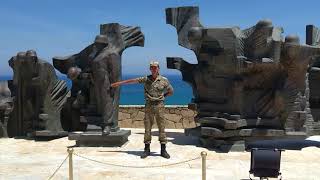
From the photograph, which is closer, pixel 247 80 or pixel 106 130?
pixel 247 80

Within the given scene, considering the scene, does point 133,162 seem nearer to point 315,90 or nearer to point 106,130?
point 106,130

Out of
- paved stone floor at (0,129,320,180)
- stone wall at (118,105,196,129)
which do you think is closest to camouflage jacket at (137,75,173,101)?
paved stone floor at (0,129,320,180)

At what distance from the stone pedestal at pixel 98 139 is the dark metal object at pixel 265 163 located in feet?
13.8

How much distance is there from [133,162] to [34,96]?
14.2ft

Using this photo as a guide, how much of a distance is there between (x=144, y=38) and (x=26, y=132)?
13.2 feet

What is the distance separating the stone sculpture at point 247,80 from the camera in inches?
400

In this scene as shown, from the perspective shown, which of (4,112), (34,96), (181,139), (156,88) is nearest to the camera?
(156,88)

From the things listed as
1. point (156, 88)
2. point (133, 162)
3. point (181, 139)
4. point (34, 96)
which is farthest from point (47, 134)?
point (156, 88)

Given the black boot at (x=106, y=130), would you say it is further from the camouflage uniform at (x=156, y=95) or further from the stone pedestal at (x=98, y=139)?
the camouflage uniform at (x=156, y=95)

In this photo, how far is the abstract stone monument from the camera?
35.3ft

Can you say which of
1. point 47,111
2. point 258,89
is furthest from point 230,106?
point 47,111

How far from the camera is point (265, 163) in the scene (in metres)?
7.12

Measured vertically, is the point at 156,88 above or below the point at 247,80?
below

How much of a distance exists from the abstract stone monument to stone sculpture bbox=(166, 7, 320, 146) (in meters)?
1.61
